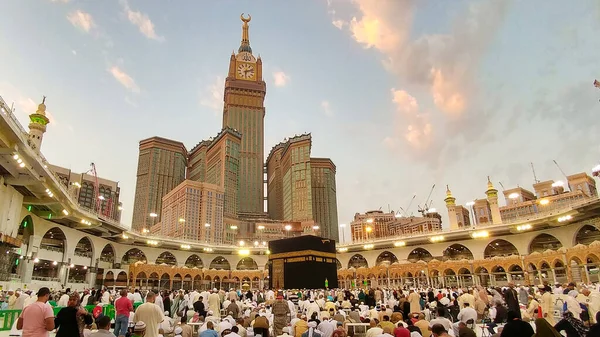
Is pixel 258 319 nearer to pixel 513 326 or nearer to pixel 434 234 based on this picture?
pixel 513 326

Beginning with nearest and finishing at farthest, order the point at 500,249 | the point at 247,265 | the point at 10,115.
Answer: the point at 10,115
the point at 500,249
the point at 247,265

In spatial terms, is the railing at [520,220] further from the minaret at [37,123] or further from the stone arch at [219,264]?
the minaret at [37,123]

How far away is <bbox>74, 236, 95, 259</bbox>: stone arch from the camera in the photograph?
1392 inches

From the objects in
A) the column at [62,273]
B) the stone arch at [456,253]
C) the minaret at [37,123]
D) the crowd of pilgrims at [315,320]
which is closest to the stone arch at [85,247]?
the column at [62,273]

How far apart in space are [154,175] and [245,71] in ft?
189

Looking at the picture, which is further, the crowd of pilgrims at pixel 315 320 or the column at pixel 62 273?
the column at pixel 62 273

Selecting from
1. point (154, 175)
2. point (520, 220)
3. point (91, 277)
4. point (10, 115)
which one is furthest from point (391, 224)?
point (10, 115)

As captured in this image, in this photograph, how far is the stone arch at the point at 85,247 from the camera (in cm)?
3536

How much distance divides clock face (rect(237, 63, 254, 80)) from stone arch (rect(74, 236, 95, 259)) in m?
122

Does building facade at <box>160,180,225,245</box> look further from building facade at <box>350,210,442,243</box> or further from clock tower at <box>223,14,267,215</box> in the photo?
building facade at <box>350,210,442,243</box>

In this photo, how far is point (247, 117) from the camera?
147 m

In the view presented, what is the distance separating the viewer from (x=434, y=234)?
39.8 meters

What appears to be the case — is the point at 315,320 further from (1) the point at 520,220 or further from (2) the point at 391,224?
(2) the point at 391,224

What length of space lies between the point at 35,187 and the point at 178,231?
248 ft
